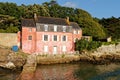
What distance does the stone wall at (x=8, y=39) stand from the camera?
42938 millimetres

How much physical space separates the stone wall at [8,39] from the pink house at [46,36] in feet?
5.07

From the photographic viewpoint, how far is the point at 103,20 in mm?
76438

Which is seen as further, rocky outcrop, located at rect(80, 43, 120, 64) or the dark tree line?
the dark tree line

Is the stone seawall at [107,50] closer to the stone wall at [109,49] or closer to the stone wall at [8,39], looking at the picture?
the stone wall at [109,49]

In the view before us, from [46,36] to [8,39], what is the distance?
8250 millimetres

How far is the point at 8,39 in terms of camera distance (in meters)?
43.4

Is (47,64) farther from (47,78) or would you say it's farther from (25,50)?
(47,78)

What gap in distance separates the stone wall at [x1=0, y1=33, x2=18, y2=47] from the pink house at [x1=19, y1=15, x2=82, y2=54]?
155 centimetres

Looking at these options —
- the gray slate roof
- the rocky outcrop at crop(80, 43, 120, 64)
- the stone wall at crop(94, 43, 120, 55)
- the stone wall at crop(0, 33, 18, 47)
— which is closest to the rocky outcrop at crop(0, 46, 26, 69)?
the stone wall at crop(0, 33, 18, 47)

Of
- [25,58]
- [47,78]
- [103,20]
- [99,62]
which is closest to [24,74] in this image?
[47,78]

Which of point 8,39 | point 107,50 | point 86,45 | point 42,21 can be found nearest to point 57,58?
point 86,45

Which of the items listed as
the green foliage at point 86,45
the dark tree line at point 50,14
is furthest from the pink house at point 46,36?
the dark tree line at point 50,14

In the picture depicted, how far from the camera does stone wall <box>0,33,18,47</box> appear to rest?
4294 centimetres

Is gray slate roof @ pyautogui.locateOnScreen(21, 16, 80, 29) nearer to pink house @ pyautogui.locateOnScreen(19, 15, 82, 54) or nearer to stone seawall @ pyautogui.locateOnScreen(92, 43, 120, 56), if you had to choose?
pink house @ pyautogui.locateOnScreen(19, 15, 82, 54)
